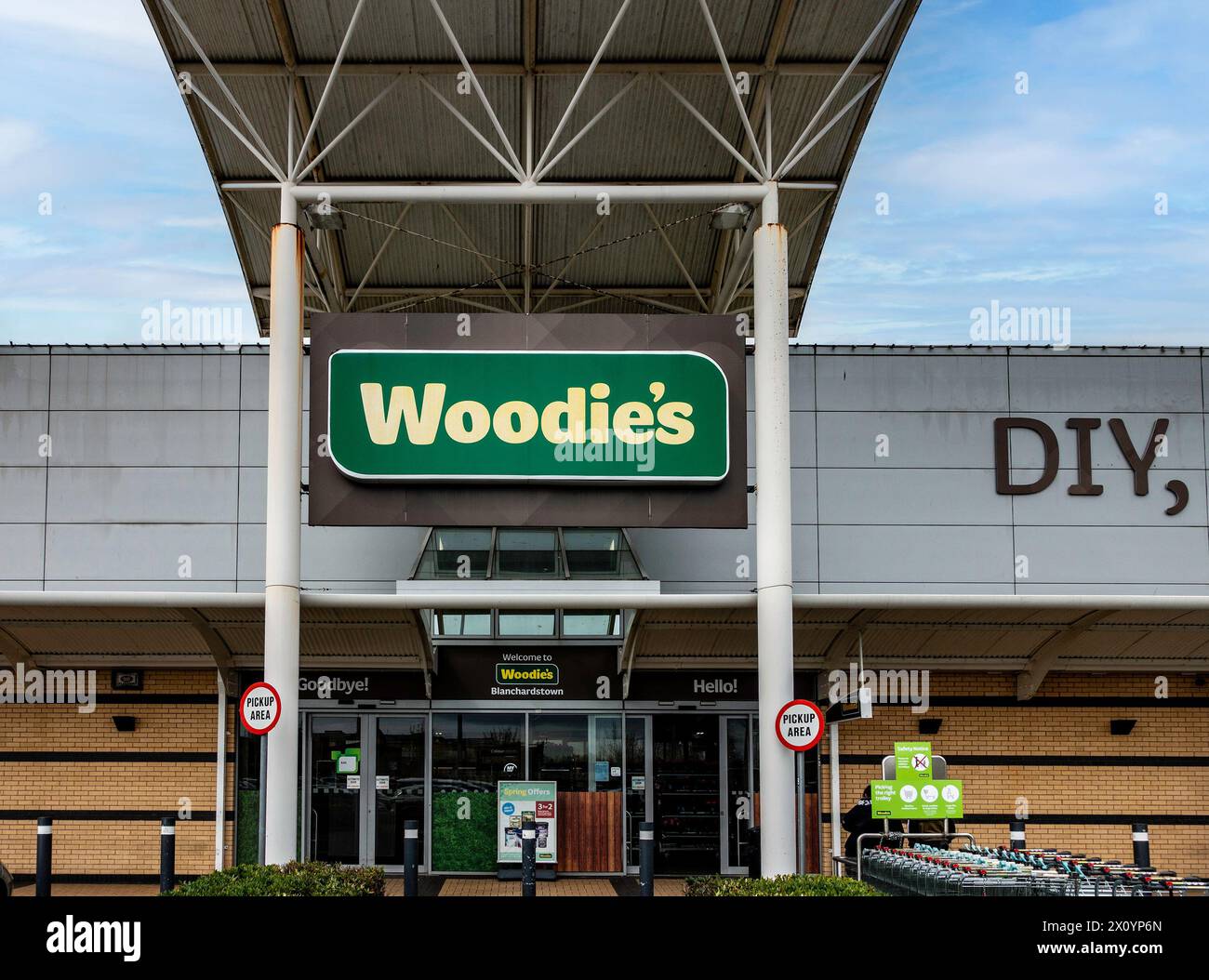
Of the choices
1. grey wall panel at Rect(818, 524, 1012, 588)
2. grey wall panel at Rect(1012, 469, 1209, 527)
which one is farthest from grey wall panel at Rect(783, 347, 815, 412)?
grey wall panel at Rect(1012, 469, 1209, 527)

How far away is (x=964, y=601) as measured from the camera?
16250 mm

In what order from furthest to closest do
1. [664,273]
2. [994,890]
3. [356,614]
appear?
[664,273] < [356,614] < [994,890]

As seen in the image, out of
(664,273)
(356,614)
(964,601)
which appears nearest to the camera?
(964,601)

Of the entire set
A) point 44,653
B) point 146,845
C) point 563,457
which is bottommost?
point 146,845

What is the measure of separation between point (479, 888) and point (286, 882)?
20.3ft

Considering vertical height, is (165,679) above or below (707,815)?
above

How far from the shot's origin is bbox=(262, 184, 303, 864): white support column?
46.1ft

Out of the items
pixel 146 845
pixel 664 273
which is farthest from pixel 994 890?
pixel 146 845

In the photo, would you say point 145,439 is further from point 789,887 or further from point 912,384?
point 789,887

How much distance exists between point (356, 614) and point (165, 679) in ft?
12.4

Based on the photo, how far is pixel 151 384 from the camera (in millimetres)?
19547

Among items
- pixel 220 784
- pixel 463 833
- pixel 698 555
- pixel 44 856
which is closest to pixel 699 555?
pixel 698 555

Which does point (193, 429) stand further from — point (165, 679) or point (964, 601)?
point (964, 601)
